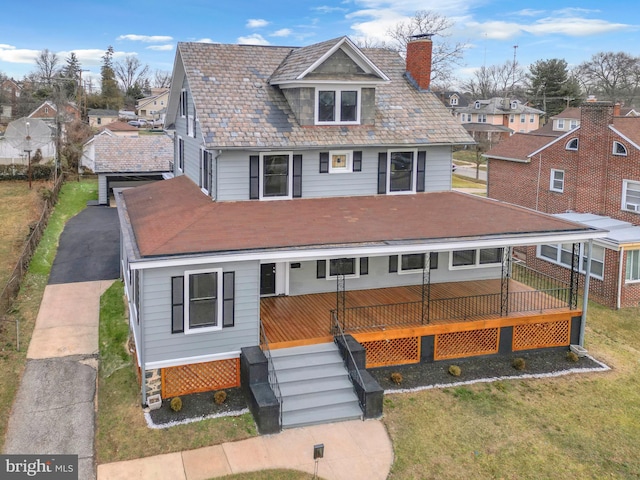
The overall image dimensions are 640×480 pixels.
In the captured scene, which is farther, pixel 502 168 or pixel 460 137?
pixel 502 168

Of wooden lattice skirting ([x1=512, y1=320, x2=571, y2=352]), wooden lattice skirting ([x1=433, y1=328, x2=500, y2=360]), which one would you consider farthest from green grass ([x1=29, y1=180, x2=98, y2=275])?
wooden lattice skirting ([x1=512, y1=320, x2=571, y2=352])

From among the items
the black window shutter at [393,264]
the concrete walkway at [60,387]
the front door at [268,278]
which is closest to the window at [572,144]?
the black window shutter at [393,264]

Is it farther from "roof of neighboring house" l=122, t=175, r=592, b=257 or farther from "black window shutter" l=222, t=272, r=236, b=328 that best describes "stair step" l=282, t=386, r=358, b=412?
"roof of neighboring house" l=122, t=175, r=592, b=257

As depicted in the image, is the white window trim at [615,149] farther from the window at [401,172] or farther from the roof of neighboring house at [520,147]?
the window at [401,172]

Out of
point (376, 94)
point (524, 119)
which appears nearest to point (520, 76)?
point (524, 119)

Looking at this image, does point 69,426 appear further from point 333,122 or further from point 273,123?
point 333,122
